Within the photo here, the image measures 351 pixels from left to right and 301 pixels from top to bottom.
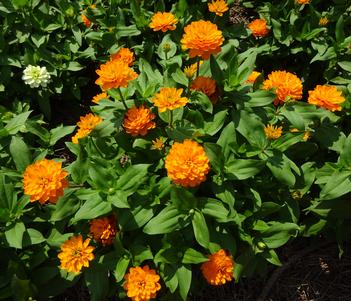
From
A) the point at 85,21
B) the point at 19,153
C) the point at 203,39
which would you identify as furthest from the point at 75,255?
the point at 85,21

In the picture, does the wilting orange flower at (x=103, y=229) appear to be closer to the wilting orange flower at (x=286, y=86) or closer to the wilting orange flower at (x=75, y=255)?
the wilting orange flower at (x=75, y=255)

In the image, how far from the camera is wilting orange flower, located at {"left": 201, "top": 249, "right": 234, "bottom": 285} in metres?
2.07

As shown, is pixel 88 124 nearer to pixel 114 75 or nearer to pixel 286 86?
pixel 114 75

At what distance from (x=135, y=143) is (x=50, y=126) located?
58.6 inches

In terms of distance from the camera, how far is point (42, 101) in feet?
10.2

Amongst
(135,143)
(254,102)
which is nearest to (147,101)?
(135,143)

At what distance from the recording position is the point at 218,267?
6.79ft

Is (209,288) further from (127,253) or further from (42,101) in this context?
(42,101)

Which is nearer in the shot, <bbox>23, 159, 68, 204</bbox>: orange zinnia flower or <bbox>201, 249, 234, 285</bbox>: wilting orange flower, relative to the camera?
<bbox>23, 159, 68, 204</bbox>: orange zinnia flower

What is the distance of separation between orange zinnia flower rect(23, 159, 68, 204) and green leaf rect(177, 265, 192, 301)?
77 cm

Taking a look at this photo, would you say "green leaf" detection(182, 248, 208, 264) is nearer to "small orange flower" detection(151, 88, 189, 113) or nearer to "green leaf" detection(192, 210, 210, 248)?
"green leaf" detection(192, 210, 210, 248)

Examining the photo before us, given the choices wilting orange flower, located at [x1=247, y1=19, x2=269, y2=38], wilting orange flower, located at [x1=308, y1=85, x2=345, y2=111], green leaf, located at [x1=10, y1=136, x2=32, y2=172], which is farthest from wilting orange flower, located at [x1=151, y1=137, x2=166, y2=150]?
wilting orange flower, located at [x1=247, y1=19, x2=269, y2=38]

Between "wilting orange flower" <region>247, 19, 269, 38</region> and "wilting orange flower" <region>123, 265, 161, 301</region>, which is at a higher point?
"wilting orange flower" <region>247, 19, 269, 38</region>

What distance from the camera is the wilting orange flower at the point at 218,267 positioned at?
207cm
